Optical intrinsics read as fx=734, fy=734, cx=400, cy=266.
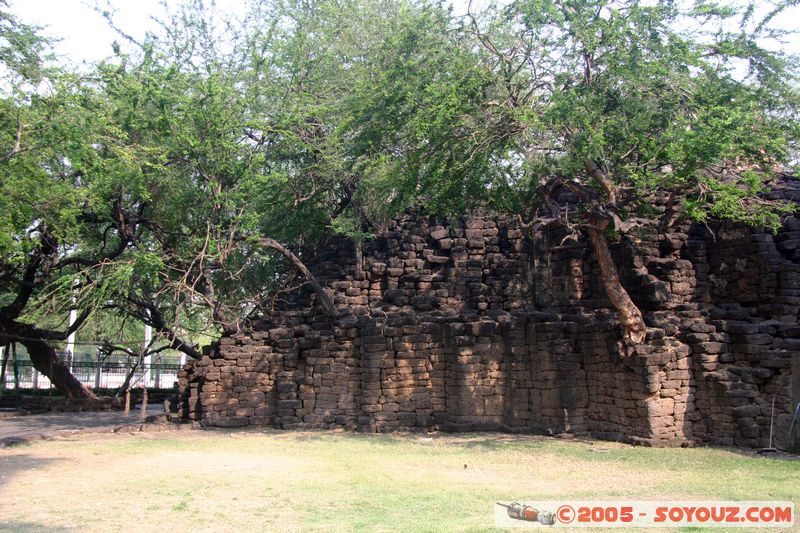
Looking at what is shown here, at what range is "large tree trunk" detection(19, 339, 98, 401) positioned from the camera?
71.4 ft

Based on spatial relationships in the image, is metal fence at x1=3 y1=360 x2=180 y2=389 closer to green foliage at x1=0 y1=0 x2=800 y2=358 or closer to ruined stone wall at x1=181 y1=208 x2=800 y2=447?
green foliage at x1=0 y1=0 x2=800 y2=358

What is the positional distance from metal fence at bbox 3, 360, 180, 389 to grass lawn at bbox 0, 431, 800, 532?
1171 cm

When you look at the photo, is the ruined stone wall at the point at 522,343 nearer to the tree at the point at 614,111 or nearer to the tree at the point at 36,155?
the tree at the point at 614,111

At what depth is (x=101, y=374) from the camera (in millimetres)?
26969

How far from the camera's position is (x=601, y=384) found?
1434 centimetres

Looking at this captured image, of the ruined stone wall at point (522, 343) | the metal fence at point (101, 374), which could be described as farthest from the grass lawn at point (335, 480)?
the metal fence at point (101, 374)

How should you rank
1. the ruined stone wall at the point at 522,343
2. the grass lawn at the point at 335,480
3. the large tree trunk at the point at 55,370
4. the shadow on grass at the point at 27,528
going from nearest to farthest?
the shadow on grass at the point at 27,528 → the grass lawn at the point at 335,480 → the ruined stone wall at the point at 522,343 → the large tree trunk at the point at 55,370

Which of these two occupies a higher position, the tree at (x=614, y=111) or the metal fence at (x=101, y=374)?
the tree at (x=614, y=111)

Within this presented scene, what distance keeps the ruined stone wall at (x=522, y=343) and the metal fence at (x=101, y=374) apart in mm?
9688

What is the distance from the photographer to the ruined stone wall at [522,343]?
1322 centimetres

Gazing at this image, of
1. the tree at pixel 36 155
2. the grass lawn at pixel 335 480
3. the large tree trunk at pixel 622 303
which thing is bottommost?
the grass lawn at pixel 335 480

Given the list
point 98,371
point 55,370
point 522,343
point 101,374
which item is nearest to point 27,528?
point 522,343

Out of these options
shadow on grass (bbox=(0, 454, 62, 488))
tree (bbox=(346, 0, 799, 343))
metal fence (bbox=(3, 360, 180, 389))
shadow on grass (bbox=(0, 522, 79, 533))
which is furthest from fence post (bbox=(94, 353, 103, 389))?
shadow on grass (bbox=(0, 522, 79, 533))

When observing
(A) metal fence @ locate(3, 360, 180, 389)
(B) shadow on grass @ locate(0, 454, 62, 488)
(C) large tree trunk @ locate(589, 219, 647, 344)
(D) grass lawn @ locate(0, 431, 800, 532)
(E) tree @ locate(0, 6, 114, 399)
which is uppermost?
(E) tree @ locate(0, 6, 114, 399)
